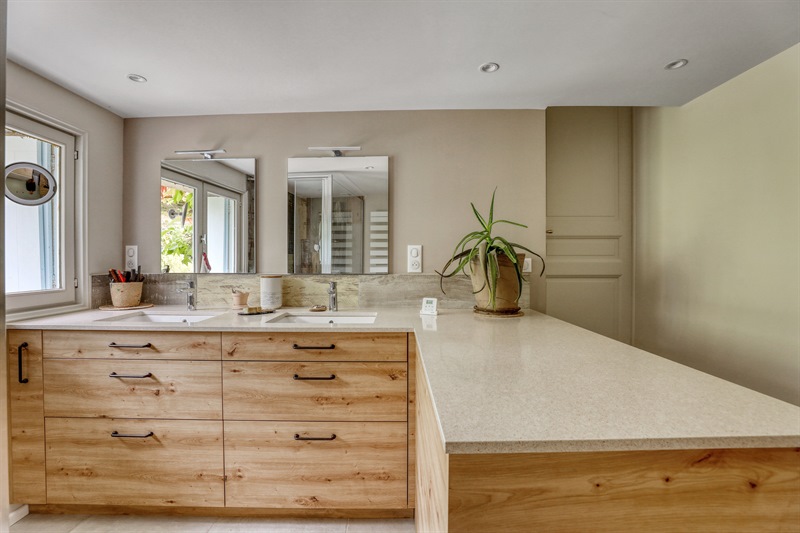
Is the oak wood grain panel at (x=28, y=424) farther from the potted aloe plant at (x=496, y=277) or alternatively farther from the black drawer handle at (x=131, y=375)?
the potted aloe plant at (x=496, y=277)

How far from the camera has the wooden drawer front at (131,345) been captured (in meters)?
1.60

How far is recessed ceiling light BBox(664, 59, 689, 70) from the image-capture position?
1650 mm

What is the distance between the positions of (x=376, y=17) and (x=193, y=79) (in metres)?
1.04

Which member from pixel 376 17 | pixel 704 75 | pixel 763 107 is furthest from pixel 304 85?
pixel 763 107

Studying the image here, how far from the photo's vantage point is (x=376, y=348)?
1587 mm

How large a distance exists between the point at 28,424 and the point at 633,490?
2.31 metres

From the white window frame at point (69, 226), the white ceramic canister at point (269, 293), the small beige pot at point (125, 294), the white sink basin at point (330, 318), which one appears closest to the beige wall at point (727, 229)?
the white sink basin at point (330, 318)

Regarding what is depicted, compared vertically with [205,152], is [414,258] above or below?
below

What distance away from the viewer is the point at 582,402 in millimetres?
710

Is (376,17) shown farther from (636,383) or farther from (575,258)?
(575,258)

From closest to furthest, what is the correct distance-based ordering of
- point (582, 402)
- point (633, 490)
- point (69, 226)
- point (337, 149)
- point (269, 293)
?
point (633, 490) < point (582, 402) < point (69, 226) < point (269, 293) < point (337, 149)

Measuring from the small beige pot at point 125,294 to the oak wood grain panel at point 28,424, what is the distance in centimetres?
46

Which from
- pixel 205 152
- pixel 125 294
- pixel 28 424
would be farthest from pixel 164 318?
pixel 205 152

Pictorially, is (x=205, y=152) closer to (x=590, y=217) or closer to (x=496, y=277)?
(x=496, y=277)
